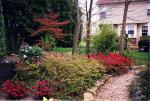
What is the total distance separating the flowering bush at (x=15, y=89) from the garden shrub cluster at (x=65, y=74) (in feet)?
1.87

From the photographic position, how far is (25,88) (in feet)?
38.4

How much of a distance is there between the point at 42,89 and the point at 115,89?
105 inches

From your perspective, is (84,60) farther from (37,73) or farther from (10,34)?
(10,34)

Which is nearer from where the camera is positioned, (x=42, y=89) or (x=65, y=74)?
(x=42, y=89)

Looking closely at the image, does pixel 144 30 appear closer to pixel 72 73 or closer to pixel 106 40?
pixel 106 40

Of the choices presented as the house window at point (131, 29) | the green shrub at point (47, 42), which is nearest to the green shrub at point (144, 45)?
the house window at point (131, 29)

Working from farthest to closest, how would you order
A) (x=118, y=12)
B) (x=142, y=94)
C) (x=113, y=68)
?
(x=118, y=12) → (x=113, y=68) → (x=142, y=94)

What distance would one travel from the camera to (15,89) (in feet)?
37.9

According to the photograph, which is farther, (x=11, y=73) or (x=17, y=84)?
(x=11, y=73)

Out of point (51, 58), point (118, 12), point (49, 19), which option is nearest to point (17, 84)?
point (51, 58)

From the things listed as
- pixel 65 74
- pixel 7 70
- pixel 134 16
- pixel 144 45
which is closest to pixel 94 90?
pixel 65 74

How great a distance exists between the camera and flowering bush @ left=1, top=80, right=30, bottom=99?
11.4 meters

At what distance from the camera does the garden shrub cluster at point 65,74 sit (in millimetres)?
11375

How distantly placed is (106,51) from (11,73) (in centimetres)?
→ 742
